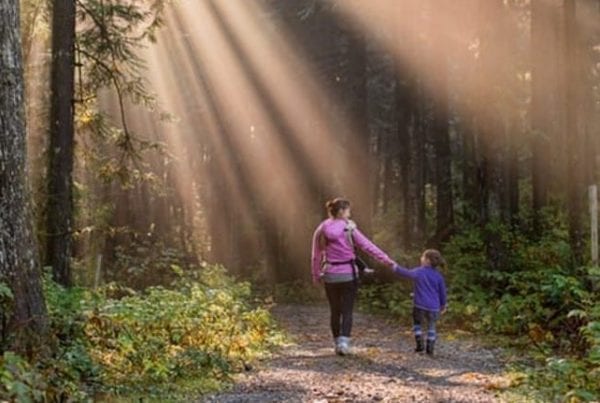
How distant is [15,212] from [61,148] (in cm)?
587

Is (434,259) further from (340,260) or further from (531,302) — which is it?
(531,302)

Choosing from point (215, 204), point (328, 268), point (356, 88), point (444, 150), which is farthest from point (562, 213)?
point (328, 268)

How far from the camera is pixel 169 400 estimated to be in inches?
262

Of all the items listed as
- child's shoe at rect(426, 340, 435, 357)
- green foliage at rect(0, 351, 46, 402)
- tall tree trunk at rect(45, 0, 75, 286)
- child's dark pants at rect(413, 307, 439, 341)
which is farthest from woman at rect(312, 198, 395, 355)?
green foliage at rect(0, 351, 46, 402)

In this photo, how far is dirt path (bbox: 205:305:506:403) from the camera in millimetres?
7027

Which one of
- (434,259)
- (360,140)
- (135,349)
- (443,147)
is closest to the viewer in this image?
(135,349)

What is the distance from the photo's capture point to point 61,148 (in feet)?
40.3

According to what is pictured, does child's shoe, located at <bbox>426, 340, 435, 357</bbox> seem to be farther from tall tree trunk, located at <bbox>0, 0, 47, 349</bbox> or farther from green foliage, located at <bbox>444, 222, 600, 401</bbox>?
tall tree trunk, located at <bbox>0, 0, 47, 349</bbox>

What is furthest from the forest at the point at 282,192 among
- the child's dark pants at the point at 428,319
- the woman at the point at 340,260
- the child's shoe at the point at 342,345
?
the woman at the point at 340,260

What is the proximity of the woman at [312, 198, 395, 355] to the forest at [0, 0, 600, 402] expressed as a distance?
629mm

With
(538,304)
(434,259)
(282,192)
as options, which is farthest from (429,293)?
(282,192)

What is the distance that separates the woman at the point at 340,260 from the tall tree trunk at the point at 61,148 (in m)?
4.71

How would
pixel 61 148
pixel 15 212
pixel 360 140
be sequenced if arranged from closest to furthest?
pixel 15 212 → pixel 61 148 → pixel 360 140

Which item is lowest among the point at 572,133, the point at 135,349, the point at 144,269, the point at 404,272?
the point at 135,349
